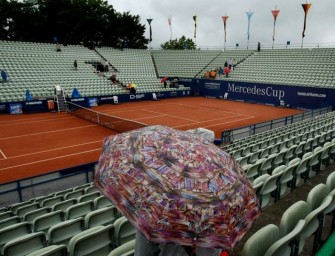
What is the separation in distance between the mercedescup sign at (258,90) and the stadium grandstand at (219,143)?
0.11m

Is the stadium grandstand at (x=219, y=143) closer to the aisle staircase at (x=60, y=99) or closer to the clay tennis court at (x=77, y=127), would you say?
the aisle staircase at (x=60, y=99)

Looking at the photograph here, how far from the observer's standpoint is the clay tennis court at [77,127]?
12961 mm

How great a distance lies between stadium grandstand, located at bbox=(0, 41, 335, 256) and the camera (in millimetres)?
3742

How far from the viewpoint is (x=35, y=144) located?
51.4 ft

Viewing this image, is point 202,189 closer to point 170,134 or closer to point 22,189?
point 170,134

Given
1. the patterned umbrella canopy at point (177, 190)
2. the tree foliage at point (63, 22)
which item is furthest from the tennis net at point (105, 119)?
the tree foliage at point (63, 22)

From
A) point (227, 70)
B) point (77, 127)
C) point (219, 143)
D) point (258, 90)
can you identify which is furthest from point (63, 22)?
point (219, 143)

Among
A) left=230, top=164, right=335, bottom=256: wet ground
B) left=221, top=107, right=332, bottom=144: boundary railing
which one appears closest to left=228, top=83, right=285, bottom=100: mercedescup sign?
left=221, top=107, right=332, bottom=144: boundary railing

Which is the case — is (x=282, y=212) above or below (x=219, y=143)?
above

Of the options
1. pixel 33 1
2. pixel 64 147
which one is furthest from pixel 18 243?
pixel 33 1

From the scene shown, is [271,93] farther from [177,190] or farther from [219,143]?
[177,190]

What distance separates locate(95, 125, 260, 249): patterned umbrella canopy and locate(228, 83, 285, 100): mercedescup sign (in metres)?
28.2

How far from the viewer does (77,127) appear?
19.4 meters

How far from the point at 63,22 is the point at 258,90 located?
32.3m
